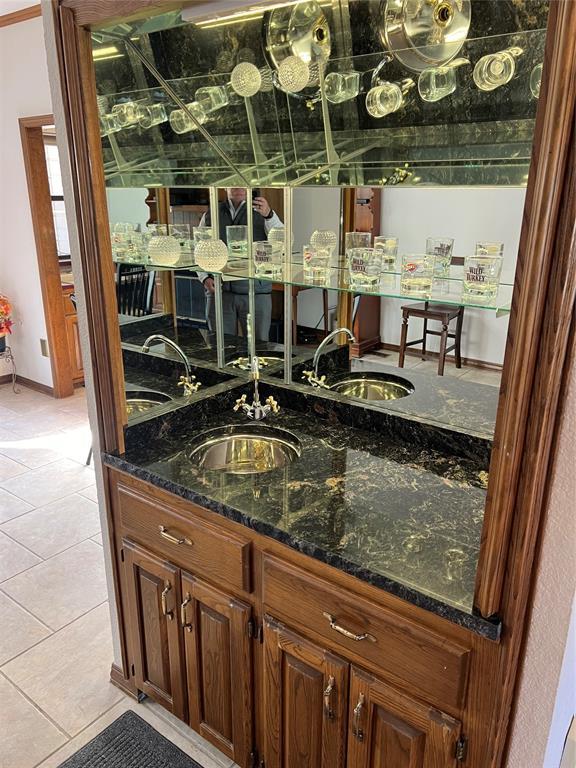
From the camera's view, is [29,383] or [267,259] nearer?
[267,259]

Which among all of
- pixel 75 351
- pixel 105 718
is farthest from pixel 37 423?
pixel 105 718

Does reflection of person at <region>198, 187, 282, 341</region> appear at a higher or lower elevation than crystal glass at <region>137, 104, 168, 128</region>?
lower

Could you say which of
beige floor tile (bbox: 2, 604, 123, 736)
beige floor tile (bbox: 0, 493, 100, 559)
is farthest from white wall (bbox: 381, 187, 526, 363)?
beige floor tile (bbox: 0, 493, 100, 559)

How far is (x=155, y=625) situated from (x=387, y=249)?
1.38 metres

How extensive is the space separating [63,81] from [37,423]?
3.43 m

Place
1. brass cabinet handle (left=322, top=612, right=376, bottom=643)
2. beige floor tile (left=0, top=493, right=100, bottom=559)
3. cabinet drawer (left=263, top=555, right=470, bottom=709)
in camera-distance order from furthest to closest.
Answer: beige floor tile (left=0, top=493, right=100, bottom=559)
brass cabinet handle (left=322, top=612, right=376, bottom=643)
cabinet drawer (left=263, top=555, right=470, bottom=709)

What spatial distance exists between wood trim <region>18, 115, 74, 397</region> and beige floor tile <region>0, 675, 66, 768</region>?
3167 mm

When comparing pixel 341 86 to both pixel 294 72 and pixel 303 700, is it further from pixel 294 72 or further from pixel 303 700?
pixel 303 700

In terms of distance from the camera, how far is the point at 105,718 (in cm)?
200

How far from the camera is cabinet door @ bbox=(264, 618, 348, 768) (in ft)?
4.54

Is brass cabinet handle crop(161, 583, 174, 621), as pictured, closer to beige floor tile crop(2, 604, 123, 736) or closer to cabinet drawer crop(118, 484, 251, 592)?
cabinet drawer crop(118, 484, 251, 592)

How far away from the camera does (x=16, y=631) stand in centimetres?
241

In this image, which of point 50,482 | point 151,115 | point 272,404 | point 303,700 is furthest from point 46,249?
point 303,700

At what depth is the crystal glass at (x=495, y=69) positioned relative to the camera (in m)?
1.51
